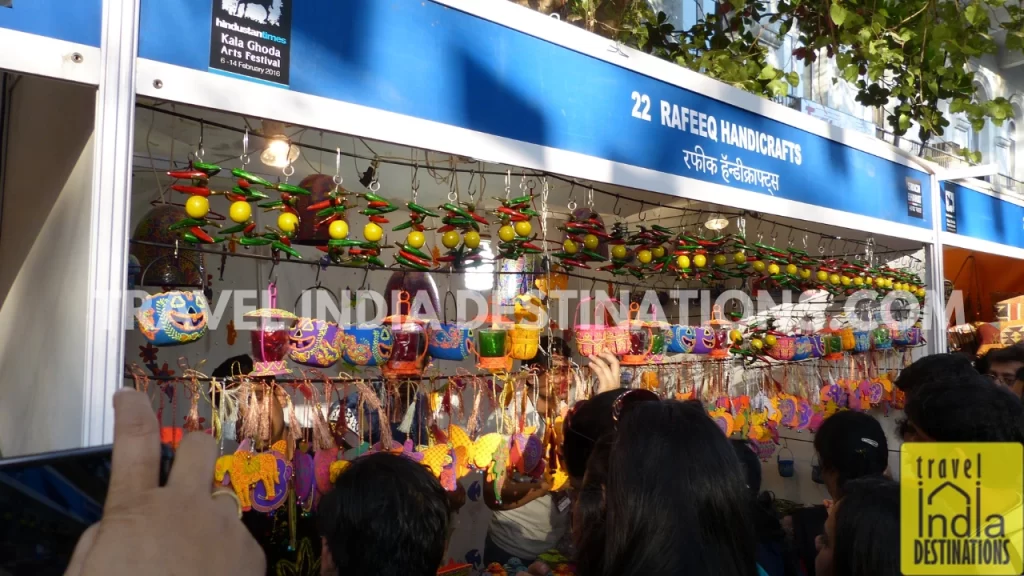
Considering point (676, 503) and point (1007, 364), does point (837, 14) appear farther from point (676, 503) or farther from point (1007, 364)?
point (676, 503)

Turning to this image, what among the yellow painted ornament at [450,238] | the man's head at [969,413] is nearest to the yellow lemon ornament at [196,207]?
the yellow painted ornament at [450,238]

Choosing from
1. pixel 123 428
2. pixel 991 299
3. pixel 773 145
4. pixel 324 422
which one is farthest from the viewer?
pixel 991 299

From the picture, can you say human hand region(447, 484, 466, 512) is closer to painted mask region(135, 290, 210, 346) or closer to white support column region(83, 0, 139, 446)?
painted mask region(135, 290, 210, 346)

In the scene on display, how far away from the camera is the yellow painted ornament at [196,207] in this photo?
4.58 feet

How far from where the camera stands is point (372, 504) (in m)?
1.07

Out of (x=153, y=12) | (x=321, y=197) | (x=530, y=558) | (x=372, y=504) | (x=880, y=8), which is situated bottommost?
(x=530, y=558)

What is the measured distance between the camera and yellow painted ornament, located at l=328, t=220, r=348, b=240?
5.23 feet

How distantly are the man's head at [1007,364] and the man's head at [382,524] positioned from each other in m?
2.57

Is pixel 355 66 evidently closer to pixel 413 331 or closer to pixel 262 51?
pixel 262 51

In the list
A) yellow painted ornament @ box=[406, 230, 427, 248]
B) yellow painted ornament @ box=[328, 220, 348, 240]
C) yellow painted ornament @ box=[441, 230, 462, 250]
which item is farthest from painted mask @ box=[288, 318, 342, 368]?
yellow painted ornament @ box=[441, 230, 462, 250]

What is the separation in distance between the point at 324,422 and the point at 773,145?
6.87ft

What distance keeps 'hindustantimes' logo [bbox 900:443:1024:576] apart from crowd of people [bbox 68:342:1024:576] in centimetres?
3

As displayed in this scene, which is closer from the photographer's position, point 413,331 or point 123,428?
point 123,428

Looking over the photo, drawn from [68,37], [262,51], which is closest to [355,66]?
[262,51]
